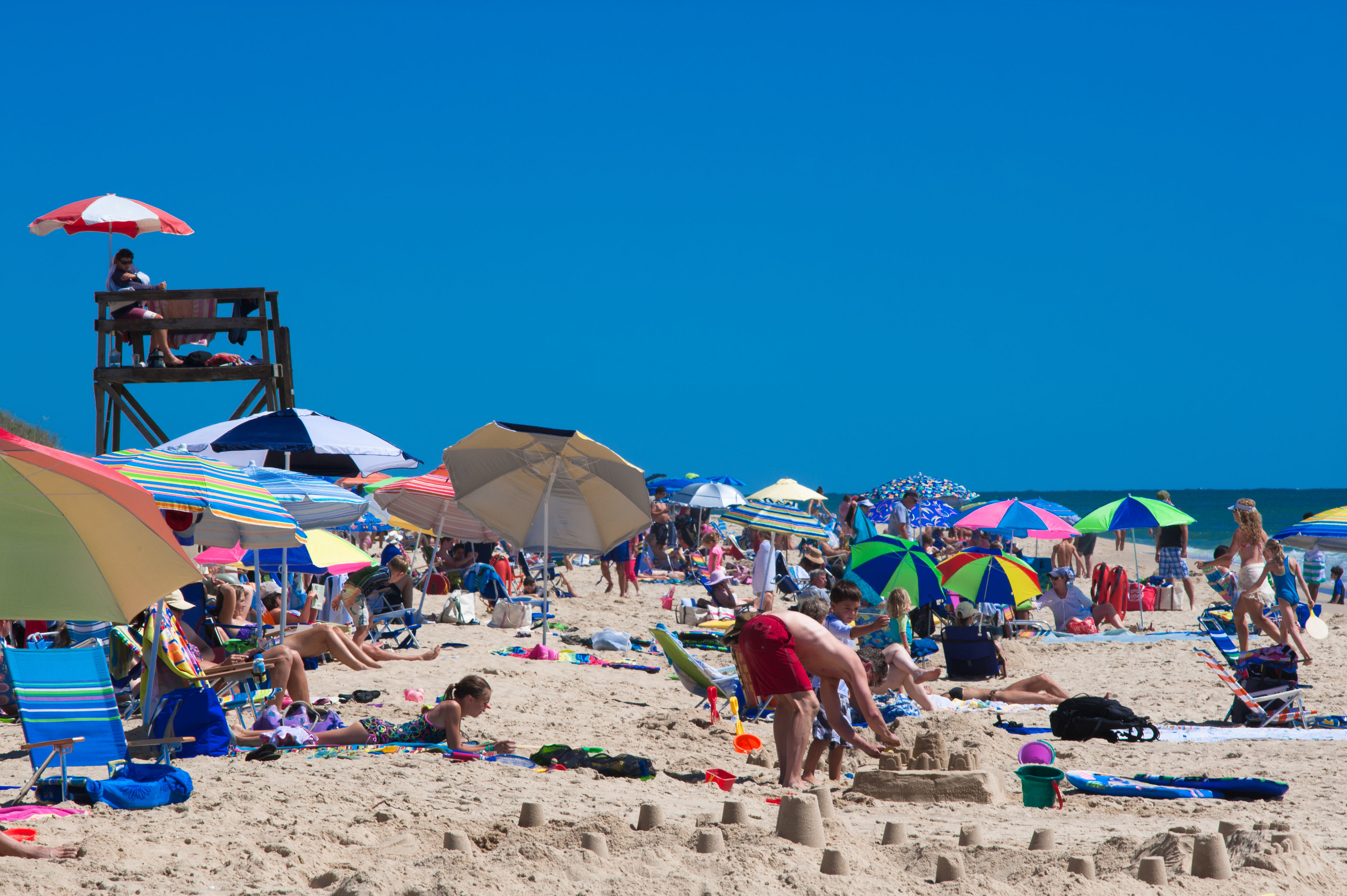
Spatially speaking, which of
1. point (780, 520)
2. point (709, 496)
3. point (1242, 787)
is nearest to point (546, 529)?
point (780, 520)

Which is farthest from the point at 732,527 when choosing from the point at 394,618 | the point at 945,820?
the point at 945,820

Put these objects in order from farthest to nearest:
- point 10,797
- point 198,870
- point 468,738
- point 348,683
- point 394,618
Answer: point 394,618
point 348,683
point 468,738
point 10,797
point 198,870

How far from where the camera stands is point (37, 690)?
5.05 metres

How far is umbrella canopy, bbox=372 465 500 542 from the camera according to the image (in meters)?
12.3

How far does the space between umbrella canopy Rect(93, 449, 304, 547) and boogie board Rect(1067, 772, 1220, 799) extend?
180 inches

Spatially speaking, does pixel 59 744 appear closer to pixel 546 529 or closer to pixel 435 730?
pixel 435 730

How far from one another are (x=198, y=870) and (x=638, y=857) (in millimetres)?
1509

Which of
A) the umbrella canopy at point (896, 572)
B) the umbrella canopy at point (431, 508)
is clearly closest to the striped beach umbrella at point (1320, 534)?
the umbrella canopy at point (896, 572)

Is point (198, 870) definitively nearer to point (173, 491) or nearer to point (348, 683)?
point (173, 491)

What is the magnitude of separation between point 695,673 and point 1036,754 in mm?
2244

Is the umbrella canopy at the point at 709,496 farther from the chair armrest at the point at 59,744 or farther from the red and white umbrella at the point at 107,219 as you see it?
the chair armrest at the point at 59,744

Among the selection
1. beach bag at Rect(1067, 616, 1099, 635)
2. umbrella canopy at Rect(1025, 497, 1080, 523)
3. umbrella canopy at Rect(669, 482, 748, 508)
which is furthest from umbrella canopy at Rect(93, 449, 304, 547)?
umbrella canopy at Rect(669, 482, 748, 508)

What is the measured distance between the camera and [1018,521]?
15.0 metres

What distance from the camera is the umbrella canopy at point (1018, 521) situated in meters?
14.8
